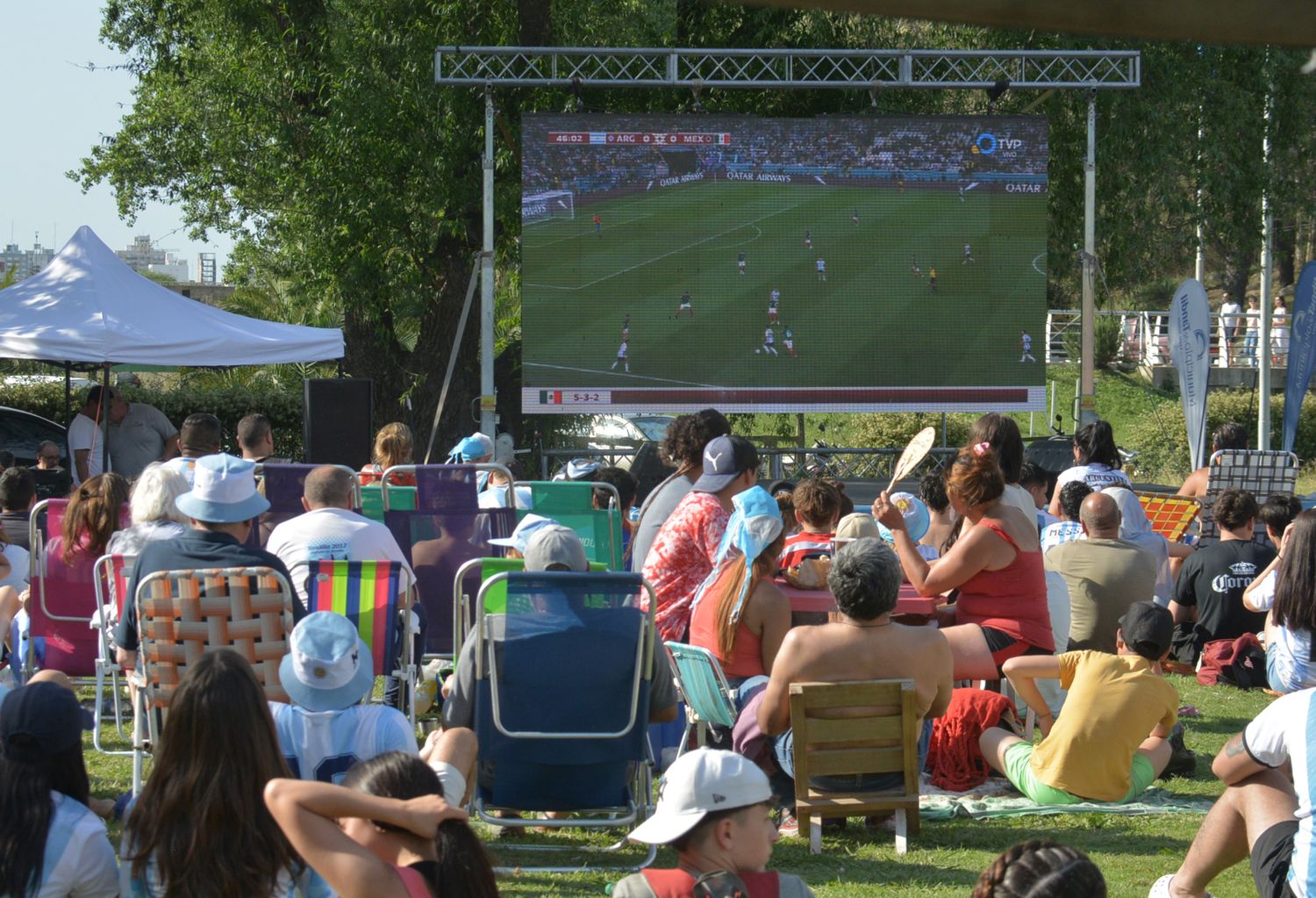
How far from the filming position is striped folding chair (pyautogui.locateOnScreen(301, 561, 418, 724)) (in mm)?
4945

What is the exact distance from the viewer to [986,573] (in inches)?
223

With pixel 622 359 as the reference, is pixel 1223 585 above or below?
below

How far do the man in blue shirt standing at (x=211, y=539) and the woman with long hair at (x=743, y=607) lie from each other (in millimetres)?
1489

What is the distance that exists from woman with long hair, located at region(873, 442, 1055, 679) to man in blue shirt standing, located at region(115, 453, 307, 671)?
2507 mm

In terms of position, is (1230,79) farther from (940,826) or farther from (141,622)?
(141,622)

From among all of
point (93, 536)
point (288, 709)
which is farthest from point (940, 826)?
point (93, 536)

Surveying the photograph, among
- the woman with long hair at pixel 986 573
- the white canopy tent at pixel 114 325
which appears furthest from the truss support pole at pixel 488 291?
the woman with long hair at pixel 986 573

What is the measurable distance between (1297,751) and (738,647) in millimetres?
2227

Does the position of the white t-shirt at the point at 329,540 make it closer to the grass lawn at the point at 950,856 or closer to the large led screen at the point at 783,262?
the grass lawn at the point at 950,856

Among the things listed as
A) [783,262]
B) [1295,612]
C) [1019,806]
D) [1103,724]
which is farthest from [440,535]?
[783,262]

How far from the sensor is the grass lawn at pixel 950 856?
441 cm

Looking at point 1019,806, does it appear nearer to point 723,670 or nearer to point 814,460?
point 723,670

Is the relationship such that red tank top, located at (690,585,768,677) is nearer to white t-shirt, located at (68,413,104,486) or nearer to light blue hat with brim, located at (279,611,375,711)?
light blue hat with brim, located at (279,611,375,711)

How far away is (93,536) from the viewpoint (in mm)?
5926
